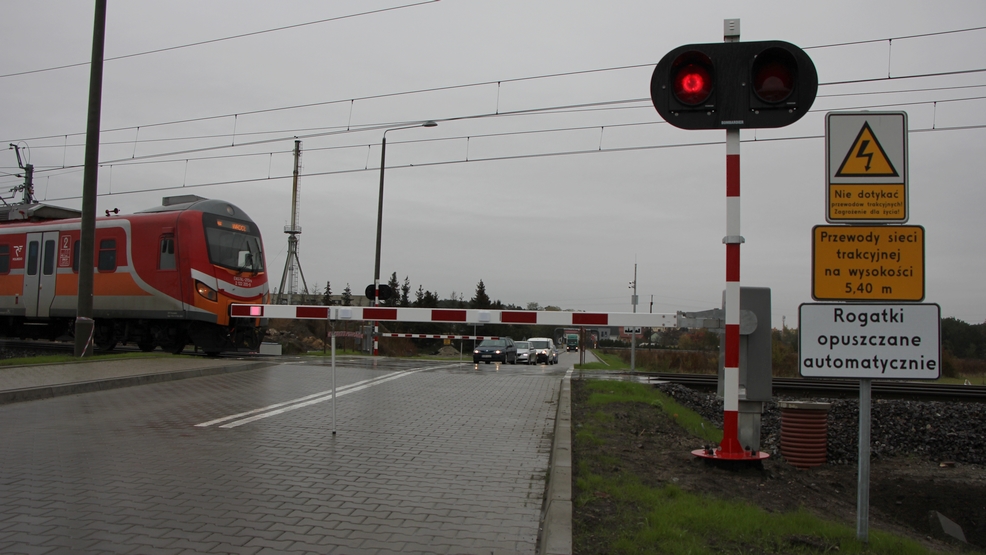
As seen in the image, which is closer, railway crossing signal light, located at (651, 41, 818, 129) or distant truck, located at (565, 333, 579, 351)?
railway crossing signal light, located at (651, 41, 818, 129)

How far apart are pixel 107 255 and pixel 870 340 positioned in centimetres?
1968

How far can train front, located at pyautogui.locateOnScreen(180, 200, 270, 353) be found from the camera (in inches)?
722

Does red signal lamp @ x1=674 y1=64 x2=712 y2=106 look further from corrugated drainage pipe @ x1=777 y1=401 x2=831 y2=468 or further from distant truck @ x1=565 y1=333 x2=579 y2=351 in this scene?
distant truck @ x1=565 y1=333 x2=579 y2=351

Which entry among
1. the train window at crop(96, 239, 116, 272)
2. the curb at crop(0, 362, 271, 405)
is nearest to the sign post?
the curb at crop(0, 362, 271, 405)

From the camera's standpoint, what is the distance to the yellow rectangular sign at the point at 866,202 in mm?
4797

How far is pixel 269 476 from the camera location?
608cm

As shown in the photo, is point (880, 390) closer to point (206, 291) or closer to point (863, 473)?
point (863, 473)

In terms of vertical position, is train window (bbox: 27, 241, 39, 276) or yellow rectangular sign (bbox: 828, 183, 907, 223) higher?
train window (bbox: 27, 241, 39, 276)

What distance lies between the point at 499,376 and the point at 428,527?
1232cm

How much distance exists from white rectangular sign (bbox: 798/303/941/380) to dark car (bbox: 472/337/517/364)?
2841cm

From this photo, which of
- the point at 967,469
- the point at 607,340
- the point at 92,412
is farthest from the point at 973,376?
the point at 607,340

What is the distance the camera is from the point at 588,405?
1115 centimetres

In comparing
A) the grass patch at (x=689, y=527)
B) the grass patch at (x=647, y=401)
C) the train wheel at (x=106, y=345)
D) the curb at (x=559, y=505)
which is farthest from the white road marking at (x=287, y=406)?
the train wheel at (x=106, y=345)

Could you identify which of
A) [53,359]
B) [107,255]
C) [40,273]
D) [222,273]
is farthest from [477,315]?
[40,273]
